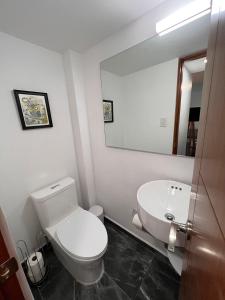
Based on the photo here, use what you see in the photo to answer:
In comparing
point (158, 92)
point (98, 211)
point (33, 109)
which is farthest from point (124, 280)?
point (33, 109)

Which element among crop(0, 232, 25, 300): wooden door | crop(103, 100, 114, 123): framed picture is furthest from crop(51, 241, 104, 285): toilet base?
crop(103, 100, 114, 123): framed picture

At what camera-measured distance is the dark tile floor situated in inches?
45.4

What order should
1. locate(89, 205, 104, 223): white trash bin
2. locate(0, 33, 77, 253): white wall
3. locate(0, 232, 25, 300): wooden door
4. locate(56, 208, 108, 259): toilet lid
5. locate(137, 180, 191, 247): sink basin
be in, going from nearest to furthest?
locate(0, 232, 25, 300): wooden door, locate(137, 180, 191, 247): sink basin, locate(56, 208, 108, 259): toilet lid, locate(0, 33, 77, 253): white wall, locate(89, 205, 104, 223): white trash bin

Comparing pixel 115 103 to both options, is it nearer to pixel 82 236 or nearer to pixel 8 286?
pixel 82 236

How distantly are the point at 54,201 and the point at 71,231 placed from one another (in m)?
0.34

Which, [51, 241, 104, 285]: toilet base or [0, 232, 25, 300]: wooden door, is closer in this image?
[0, 232, 25, 300]: wooden door

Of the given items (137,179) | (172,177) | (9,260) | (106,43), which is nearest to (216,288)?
(9,260)

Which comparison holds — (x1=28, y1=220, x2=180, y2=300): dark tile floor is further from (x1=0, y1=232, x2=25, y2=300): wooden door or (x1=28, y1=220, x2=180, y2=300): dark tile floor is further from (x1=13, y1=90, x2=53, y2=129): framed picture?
(x1=13, y1=90, x2=53, y2=129): framed picture

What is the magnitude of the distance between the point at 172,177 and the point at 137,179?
14.5 inches

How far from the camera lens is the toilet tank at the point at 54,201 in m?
1.33

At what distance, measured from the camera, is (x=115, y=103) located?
4.89 feet

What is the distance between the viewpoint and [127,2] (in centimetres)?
93

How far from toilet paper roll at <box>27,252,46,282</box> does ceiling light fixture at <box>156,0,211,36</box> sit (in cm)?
216

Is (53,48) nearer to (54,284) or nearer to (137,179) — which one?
(137,179)
